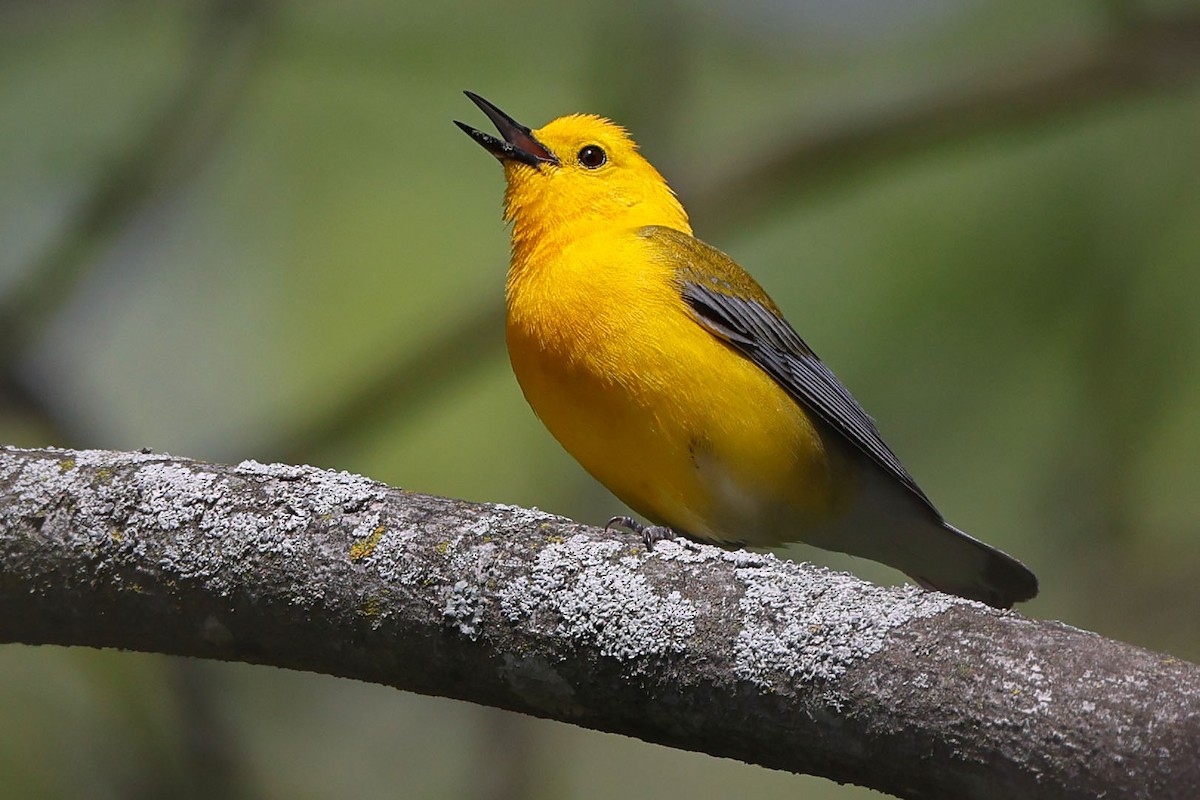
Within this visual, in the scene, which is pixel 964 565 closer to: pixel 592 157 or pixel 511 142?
pixel 592 157

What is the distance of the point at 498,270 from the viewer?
7.44 m

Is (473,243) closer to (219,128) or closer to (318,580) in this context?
(219,128)

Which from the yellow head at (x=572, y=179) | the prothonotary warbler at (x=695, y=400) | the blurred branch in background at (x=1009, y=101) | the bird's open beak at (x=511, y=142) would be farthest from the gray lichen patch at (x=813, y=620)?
the blurred branch in background at (x=1009, y=101)

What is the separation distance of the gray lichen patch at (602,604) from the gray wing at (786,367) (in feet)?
6.69

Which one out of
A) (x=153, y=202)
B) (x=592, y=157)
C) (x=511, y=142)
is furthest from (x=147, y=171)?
(x=592, y=157)

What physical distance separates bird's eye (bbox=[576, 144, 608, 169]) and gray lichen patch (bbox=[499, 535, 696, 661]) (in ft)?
9.89

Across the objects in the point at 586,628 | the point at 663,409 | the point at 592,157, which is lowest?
the point at 586,628

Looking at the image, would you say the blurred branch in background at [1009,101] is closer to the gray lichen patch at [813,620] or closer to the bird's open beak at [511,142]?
the bird's open beak at [511,142]

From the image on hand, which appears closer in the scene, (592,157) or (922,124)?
(592,157)

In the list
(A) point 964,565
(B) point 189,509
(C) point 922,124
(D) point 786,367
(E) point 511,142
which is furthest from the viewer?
(C) point 922,124

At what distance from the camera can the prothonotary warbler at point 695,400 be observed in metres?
4.45

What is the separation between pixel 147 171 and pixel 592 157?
2.69m

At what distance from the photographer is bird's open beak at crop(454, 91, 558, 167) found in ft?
18.0

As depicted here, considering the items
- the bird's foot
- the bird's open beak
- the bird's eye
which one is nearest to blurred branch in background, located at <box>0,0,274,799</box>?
the bird's open beak
